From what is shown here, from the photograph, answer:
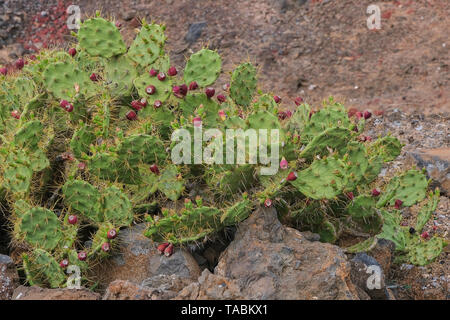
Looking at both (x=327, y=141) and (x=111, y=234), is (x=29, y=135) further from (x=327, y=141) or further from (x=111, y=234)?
(x=327, y=141)

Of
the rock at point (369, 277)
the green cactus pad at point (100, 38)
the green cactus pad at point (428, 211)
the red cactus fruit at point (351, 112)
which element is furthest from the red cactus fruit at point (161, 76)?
the red cactus fruit at point (351, 112)

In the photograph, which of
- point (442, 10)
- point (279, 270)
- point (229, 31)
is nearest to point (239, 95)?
point (279, 270)

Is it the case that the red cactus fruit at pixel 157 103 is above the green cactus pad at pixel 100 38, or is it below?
below

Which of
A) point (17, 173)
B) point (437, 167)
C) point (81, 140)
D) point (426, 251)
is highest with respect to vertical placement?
point (81, 140)

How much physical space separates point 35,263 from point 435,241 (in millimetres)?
2529

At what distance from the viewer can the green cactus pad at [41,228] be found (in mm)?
3432

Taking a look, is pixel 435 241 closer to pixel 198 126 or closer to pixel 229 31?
pixel 198 126

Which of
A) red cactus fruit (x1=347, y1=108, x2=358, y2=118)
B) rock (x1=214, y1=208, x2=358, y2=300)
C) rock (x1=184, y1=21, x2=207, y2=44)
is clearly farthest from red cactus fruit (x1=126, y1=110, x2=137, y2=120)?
rock (x1=184, y1=21, x2=207, y2=44)

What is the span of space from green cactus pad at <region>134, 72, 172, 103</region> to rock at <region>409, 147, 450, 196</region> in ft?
7.84

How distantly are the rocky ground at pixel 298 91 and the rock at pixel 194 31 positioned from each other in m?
0.02

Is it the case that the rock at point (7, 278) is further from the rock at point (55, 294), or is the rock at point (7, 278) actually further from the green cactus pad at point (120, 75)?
the green cactus pad at point (120, 75)

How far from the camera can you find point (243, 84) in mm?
4359

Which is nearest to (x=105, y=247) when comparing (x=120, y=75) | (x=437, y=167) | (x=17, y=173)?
(x=17, y=173)

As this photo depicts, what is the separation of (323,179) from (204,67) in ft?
4.02
